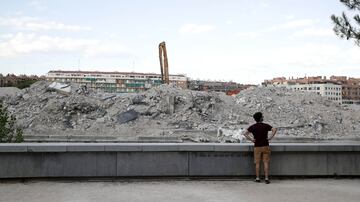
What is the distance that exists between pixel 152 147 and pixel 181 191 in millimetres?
1317

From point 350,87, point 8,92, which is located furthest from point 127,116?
point 350,87

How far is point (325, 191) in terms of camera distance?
26.8 feet

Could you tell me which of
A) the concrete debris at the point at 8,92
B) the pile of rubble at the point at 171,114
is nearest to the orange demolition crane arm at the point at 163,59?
the pile of rubble at the point at 171,114

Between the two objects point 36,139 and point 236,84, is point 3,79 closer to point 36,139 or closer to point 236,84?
point 236,84

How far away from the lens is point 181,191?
797 cm

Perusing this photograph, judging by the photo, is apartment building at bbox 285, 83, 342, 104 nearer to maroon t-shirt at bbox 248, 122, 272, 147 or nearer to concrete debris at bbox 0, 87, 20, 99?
concrete debris at bbox 0, 87, 20, 99

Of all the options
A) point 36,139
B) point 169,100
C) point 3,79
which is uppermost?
point 3,79

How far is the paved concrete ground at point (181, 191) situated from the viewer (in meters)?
7.36

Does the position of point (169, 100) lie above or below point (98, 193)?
above

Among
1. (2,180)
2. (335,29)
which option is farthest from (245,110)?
(2,180)

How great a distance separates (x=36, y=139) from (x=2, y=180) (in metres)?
16.7

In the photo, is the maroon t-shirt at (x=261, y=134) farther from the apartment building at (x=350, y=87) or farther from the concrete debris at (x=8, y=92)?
the apartment building at (x=350, y=87)

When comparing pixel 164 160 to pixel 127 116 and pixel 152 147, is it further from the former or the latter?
pixel 127 116

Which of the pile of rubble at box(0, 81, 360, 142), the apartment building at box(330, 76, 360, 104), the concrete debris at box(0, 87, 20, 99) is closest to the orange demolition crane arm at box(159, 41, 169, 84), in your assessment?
the pile of rubble at box(0, 81, 360, 142)
